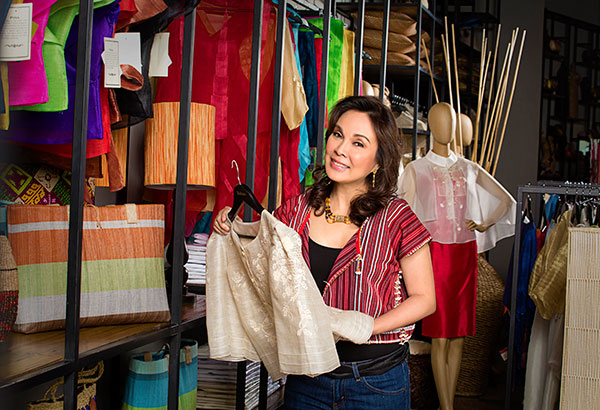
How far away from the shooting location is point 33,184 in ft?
6.93

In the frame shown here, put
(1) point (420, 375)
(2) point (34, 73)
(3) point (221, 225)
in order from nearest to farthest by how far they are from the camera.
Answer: (2) point (34, 73), (3) point (221, 225), (1) point (420, 375)

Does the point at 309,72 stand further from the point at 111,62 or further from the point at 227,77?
the point at 111,62

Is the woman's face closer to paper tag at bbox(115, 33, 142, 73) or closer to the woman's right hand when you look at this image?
the woman's right hand

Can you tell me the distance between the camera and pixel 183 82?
6.77 feet

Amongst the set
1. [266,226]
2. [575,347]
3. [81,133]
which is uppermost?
[81,133]

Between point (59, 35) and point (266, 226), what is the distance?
28.6 inches

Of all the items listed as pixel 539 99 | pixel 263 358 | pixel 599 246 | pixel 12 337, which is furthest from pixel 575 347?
pixel 539 99

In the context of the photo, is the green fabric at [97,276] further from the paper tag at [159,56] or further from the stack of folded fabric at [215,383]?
the stack of folded fabric at [215,383]

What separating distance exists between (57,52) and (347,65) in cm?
234

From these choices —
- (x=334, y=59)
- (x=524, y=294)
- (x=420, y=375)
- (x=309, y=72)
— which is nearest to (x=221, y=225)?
(x=309, y=72)

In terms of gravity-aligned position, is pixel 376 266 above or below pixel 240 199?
below

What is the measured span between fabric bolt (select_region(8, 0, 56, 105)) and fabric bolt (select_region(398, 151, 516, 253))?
2624mm

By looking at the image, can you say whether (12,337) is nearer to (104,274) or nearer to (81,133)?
(104,274)

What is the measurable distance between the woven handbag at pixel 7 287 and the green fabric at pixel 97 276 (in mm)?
80
